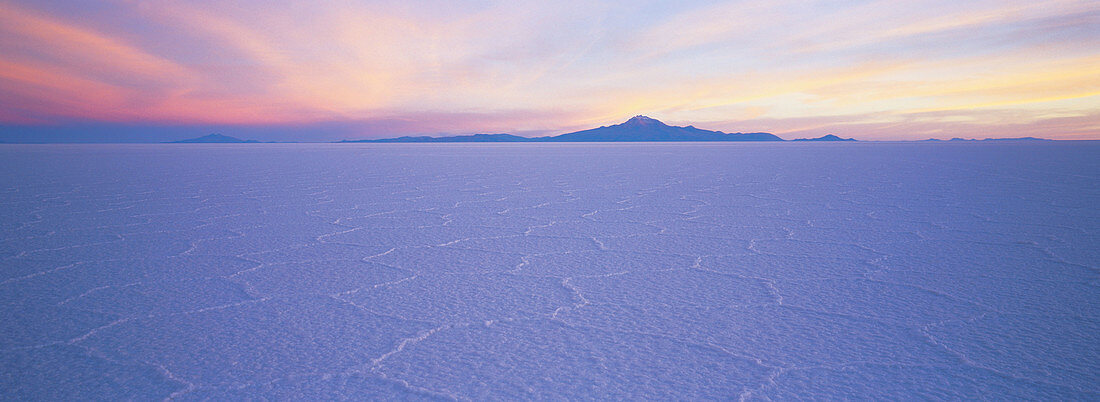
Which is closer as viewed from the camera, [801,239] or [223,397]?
[223,397]

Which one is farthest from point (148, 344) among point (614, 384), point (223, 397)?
point (614, 384)

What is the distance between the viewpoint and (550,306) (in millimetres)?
1862

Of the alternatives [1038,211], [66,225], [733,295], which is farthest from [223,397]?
[1038,211]

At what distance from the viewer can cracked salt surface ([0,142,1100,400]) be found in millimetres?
1307

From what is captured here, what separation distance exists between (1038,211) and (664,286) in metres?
3.85

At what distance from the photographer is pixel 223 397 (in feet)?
4.05

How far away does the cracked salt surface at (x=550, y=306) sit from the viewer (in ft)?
4.29

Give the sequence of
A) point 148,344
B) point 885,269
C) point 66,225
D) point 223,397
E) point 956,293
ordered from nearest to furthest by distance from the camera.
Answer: point 223,397
point 148,344
point 956,293
point 885,269
point 66,225

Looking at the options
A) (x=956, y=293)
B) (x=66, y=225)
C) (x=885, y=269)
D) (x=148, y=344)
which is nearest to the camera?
(x=148, y=344)

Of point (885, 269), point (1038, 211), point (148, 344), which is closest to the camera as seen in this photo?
point (148, 344)

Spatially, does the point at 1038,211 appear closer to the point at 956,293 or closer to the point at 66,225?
the point at 956,293

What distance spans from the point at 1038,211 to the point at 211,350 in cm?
535

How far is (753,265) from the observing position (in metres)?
2.45

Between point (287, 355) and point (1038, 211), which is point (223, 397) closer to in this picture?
point (287, 355)
